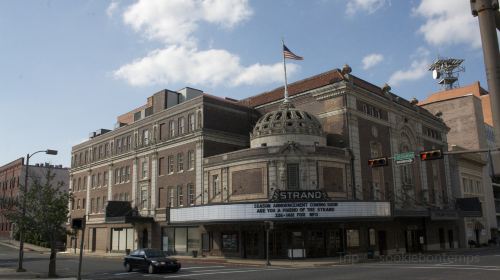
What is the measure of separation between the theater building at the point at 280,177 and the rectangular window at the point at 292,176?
0.09 m

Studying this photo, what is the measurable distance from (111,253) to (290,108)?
31520 millimetres

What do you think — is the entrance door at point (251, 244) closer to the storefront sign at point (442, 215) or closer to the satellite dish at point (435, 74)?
the storefront sign at point (442, 215)

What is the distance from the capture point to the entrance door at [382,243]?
150ft

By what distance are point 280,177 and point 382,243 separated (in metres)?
13.6

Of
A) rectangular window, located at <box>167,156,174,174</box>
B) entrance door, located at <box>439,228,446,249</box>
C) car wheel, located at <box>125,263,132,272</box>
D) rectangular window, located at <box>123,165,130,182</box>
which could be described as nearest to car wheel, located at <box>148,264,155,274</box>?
car wheel, located at <box>125,263,132,272</box>

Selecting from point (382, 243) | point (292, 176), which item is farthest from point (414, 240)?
point (292, 176)

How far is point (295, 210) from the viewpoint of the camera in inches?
1470

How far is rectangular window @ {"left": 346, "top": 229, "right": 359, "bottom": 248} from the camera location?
137 feet

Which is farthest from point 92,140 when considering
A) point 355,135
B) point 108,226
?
point 355,135

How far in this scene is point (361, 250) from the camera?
42500 mm

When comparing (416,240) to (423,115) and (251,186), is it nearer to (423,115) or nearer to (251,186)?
(423,115)

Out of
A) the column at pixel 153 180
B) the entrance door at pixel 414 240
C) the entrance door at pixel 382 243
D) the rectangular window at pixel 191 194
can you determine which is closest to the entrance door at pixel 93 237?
the column at pixel 153 180

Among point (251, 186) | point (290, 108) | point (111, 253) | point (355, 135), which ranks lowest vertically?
point (111, 253)

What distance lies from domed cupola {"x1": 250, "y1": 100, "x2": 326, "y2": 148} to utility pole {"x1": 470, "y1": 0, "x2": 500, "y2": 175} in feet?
126
